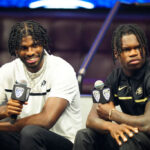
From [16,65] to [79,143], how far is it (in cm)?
89

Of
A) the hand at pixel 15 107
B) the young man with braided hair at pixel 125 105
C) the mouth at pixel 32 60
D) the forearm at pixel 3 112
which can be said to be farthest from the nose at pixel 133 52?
the forearm at pixel 3 112

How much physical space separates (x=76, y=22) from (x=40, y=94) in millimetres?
2219

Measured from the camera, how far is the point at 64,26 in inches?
204

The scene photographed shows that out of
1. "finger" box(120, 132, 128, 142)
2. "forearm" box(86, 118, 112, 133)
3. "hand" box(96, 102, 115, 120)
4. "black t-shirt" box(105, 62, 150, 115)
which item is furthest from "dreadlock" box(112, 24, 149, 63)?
"finger" box(120, 132, 128, 142)

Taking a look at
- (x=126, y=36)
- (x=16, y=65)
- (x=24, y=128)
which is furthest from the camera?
(x=16, y=65)

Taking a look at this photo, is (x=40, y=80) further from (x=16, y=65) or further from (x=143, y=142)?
(x=143, y=142)

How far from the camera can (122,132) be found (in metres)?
2.60

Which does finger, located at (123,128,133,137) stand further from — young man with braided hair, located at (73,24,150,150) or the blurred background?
the blurred background

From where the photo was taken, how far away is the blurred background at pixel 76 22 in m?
5.04

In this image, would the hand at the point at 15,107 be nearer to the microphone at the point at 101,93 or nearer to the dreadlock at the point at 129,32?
the microphone at the point at 101,93

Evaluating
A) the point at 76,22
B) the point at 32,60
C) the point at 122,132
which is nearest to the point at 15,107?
the point at 32,60

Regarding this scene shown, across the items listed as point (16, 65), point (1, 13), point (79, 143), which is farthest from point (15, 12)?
point (79, 143)

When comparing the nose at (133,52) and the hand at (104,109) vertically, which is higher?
the nose at (133,52)

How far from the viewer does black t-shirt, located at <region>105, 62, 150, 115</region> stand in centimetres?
281
